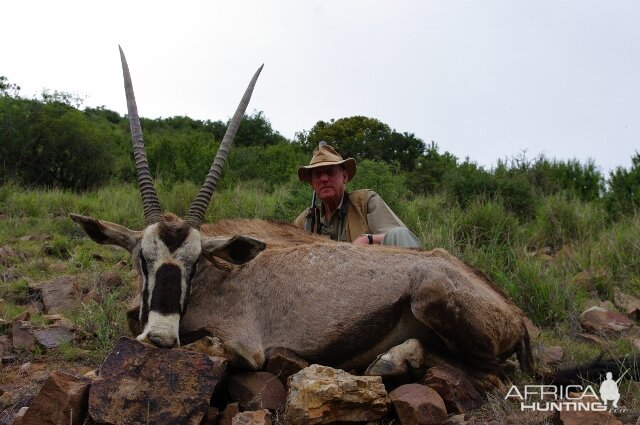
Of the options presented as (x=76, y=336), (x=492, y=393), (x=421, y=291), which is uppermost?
(x=421, y=291)

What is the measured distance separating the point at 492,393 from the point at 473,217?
18.4 feet

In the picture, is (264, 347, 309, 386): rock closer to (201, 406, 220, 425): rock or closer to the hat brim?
(201, 406, 220, 425): rock

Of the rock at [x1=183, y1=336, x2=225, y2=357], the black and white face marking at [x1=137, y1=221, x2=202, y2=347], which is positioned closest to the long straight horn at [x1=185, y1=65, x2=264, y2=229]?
the black and white face marking at [x1=137, y1=221, x2=202, y2=347]

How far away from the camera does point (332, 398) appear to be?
3896 millimetres

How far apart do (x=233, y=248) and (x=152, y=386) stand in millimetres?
1446

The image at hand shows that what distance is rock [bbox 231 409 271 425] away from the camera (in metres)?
3.80

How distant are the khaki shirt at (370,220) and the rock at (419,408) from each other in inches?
126

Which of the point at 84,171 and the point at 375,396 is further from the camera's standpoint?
the point at 84,171

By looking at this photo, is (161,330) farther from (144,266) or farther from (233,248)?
(233,248)

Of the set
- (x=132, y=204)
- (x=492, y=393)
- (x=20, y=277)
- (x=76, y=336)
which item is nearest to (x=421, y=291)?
(x=492, y=393)

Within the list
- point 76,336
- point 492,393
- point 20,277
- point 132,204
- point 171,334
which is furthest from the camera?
point 132,204

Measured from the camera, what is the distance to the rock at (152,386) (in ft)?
12.7

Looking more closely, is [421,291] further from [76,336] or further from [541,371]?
[76,336]

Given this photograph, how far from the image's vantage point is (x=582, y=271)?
8352 millimetres
